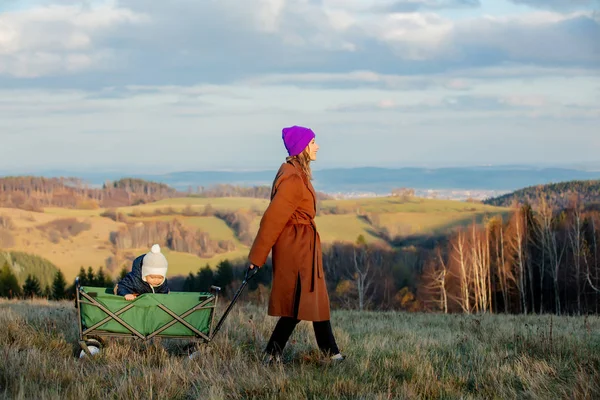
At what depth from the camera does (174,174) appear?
175250 millimetres

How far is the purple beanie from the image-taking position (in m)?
6.92

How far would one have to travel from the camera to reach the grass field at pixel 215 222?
103750 mm

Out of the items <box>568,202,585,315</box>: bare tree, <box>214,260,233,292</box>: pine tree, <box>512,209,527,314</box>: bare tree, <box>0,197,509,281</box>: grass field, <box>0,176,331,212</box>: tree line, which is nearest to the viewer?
<box>568,202,585,315</box>: bare tree

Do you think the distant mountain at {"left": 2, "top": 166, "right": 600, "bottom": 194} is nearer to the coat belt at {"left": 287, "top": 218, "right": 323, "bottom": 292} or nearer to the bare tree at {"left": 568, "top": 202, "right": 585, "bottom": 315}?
the bare tree at {"left": 568, "top": 202, "right": 585, "bottom": 315}

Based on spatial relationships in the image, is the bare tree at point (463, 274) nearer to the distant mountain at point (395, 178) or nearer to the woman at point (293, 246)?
the woman at point (293, 246)

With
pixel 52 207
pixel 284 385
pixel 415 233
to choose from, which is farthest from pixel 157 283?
pixel 52 207

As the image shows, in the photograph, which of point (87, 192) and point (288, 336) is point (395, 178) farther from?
point (288, 336)

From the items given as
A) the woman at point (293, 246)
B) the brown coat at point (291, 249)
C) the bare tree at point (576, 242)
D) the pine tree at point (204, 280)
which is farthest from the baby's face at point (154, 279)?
the pine tree at point (204, 280)

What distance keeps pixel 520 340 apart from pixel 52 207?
140364 mm

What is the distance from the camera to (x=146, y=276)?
7.50 meters

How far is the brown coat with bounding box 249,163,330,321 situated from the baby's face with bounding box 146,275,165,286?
1236 mm

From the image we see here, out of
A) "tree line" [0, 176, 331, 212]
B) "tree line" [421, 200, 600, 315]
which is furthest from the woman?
"tree line" [0, 176, 331, 212]

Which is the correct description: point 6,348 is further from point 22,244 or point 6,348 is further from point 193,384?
point 22,244

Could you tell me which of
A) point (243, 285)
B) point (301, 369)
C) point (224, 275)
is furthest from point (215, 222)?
point (301, 369)
